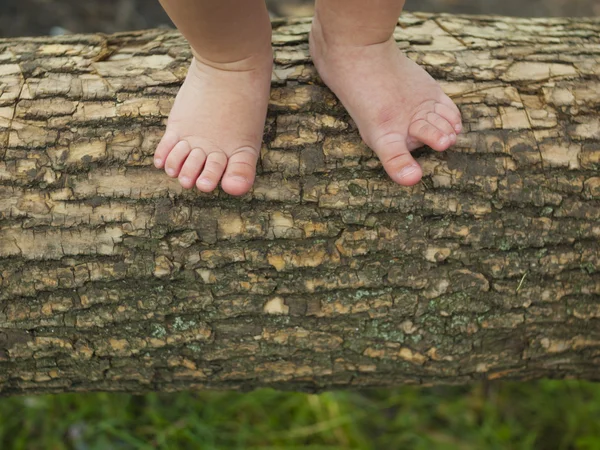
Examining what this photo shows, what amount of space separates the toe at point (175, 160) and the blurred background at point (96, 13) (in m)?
1.61

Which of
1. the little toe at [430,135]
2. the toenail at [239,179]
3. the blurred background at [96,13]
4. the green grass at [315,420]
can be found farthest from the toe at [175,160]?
the blurred background at [96,13]

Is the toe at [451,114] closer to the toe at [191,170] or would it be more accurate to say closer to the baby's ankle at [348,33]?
the baby's ankle at [348,33]

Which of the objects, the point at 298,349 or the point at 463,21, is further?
the point at 463,21

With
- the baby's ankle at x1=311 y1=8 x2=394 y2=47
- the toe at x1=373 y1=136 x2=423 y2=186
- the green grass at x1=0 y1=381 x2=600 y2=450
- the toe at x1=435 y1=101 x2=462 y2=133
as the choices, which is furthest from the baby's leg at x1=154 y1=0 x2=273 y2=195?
the green grass at x1=0 y1=381 x2=600 y2=450

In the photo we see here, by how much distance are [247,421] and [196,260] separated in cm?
92

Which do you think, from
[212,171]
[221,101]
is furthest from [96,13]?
[212,171]

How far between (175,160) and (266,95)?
249mm

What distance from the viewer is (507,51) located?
137 cm

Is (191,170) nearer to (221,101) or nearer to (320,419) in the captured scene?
(221,101)

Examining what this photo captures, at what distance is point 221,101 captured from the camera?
1.22 m

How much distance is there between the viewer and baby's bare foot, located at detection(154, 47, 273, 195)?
3.79ft

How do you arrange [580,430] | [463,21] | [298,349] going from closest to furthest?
[298,349], [463,21], [580,430]

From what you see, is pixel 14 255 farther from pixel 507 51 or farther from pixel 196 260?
pixel 507 51

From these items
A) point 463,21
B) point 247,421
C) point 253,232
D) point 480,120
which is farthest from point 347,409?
point 463,21
